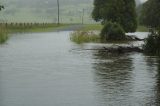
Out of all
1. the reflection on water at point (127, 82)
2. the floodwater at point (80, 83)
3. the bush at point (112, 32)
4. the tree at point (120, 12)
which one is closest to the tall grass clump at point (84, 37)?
the bush at point (112, 32)

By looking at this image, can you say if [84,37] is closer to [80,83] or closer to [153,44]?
[153,44]

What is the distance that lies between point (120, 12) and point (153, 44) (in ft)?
92.8

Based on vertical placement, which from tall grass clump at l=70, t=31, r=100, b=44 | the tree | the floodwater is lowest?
tall grass clump at l=70, t=31, r=100, b=44

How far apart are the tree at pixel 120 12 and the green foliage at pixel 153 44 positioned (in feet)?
87.4

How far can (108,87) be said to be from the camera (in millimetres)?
16281

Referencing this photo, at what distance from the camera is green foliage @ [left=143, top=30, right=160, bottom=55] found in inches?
1223

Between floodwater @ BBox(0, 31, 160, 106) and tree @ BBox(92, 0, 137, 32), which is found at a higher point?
tree @ BBox(92, 0, 137, 32)

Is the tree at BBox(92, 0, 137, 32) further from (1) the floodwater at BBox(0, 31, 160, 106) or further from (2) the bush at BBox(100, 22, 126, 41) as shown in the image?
(1) the floodwater at BBox(0, 31, 160, 106)

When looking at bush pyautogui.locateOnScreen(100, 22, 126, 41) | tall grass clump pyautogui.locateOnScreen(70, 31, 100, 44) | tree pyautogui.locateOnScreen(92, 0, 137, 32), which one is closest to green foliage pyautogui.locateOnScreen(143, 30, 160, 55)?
tall grass clump pyautogui.locateOnScreen(70, 31, 100, 44)

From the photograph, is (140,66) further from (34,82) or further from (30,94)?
(30,94)

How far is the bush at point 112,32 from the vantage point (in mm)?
52375

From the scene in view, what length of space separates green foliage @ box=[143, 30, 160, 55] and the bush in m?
19.8

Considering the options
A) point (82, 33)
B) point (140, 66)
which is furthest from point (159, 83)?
point (82, 33)

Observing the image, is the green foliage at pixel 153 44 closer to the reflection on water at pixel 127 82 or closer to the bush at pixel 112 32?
the reflection on water at pixel 127 82
